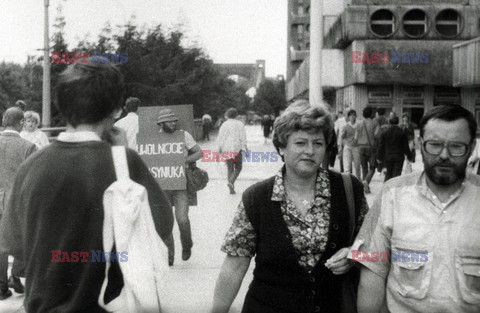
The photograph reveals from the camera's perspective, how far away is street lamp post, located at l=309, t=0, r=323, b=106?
1059 cm

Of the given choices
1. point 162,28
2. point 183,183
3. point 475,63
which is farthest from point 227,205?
point 162,28

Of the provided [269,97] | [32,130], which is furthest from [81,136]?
[269,97]

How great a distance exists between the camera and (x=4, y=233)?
2.45m

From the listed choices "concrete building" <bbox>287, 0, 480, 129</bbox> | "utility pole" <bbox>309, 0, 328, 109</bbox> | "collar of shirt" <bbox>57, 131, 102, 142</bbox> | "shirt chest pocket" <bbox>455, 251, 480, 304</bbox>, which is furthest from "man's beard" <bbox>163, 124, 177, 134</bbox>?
"concrete building" <bbox>287, 0, 480, 129</bbox>

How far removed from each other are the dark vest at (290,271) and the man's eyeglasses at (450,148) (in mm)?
494

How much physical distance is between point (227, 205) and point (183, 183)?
4.26 metres

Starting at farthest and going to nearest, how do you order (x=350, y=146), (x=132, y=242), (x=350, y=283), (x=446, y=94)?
(x=446, y=94)
(x=350, y=146)
(x=350, y=283)
(x=132, y=242)

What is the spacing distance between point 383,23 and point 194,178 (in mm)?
25302

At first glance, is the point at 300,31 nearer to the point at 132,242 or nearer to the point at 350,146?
the point at 350,146

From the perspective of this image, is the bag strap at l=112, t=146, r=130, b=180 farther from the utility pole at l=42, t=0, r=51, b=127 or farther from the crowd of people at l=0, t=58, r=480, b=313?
the utility pole at l=42, t=0, r=51, b=127

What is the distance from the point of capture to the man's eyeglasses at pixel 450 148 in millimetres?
2596

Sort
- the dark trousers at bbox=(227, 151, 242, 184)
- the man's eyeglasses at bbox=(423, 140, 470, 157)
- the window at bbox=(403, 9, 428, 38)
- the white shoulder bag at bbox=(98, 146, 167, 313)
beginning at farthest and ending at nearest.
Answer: the window at bbox=(403, 9, 428, 38)
the dark trousers at bbox=(227, 151, 242, 184)
the man's eyeglasses at bbox=(423, 140, 470, 157)
the white shoulder bag at bbox=(98, 146, 167, 313)

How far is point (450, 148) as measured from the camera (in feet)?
8.52

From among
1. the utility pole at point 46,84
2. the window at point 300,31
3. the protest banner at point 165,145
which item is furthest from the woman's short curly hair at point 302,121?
the window at point 300,31
